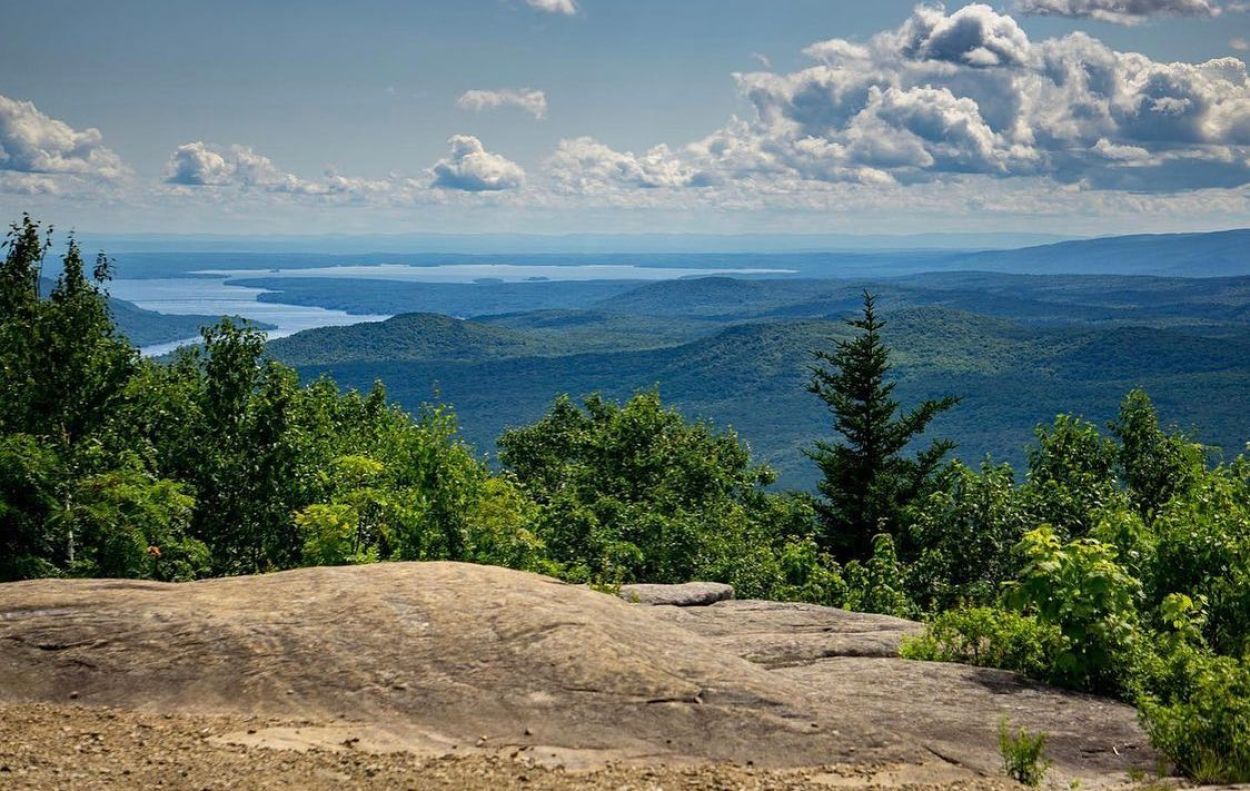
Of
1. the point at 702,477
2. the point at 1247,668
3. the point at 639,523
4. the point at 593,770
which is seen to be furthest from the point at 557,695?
the point at 702,477

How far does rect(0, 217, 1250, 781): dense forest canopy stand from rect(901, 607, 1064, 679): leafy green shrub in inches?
1.5

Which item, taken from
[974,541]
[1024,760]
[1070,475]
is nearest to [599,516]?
[974,541]

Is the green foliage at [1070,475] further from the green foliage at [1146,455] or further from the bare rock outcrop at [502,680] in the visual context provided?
the bare rock outcrop at [502,680]

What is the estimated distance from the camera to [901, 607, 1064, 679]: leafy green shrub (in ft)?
48.6

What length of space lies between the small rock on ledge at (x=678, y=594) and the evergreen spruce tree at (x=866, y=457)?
33280 mm

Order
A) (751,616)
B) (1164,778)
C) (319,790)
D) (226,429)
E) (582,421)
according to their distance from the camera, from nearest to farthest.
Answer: (319,790), (1164,778), (751,616), (226,429), (582,421)

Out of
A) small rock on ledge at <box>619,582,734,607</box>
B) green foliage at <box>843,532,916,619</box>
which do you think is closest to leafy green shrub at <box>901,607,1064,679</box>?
small rock on ledge at <box>619,582,734,607</box>

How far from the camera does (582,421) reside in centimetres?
6794

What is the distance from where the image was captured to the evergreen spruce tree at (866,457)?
55.9m

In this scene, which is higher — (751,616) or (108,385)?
(108,385)

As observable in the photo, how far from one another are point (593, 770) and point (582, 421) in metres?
57.2

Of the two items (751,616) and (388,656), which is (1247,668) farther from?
(388,656)

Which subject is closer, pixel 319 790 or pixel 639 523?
pixel 319 790

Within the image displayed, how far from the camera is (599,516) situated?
157 ft
